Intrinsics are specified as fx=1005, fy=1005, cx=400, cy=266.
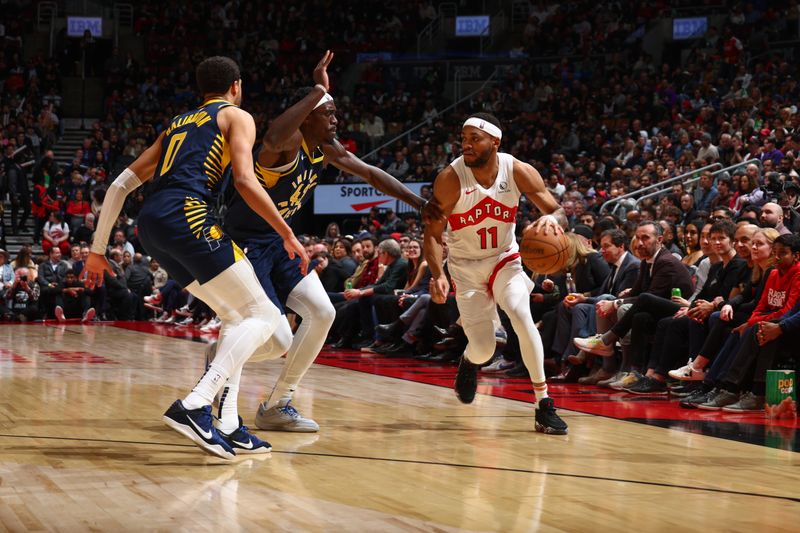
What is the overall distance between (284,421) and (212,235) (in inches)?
51.9

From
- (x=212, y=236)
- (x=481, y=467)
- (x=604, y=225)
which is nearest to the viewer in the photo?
(x=481, y=467)

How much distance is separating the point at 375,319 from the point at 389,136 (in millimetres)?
11877

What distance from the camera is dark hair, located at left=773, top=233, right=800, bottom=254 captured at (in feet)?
21.4

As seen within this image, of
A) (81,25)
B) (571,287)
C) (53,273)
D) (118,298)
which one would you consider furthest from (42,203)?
(571,287)

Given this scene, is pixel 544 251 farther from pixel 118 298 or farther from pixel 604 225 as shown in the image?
pixel 118 298

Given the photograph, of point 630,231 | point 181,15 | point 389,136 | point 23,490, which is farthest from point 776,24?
point 23,490

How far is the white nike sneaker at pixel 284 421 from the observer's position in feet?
17.7

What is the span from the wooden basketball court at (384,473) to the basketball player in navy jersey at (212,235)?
221 millimetres

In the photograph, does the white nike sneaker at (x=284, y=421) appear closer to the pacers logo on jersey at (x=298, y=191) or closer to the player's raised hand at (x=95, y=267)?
the pacers logo on jersey at (x=298, y=191)

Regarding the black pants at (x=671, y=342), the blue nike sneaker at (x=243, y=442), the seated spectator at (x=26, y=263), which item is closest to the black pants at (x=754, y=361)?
the black pants at (x=671, y=342)

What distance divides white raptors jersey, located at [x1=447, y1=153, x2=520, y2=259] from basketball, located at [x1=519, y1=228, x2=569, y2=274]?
17cm

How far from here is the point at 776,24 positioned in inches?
824

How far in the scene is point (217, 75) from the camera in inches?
191

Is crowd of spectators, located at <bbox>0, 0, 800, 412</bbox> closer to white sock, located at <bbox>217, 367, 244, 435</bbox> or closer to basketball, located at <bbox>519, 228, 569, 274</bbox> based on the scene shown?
basketball, located at <bbox>519, 228, 569, 274</bbox>
